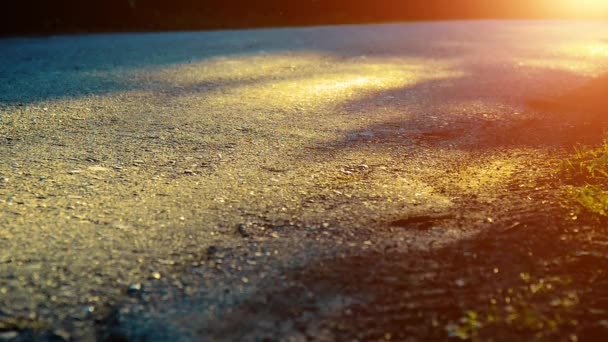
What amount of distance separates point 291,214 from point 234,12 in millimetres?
12295

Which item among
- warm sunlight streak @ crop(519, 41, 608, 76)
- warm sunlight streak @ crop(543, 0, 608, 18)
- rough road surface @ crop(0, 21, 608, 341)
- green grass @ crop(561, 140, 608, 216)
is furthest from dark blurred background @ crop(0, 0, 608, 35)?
green grass @ crop(561, 140, 608, 216)

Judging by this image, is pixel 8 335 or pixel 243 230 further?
pixel 243 230

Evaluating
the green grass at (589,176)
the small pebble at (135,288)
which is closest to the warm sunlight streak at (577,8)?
the green grass at (589,176)

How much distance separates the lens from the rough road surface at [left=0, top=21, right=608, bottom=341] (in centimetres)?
204

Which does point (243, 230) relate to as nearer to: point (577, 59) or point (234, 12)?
point (577, 59)

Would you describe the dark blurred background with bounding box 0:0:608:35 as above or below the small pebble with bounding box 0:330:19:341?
above

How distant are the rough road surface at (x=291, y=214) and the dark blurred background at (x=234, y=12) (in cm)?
582

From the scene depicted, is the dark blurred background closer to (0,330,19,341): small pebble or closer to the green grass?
the green grass

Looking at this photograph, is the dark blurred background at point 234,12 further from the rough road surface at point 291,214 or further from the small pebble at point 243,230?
the small pebble at point 243,230

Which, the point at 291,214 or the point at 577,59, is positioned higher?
the point at 577,59

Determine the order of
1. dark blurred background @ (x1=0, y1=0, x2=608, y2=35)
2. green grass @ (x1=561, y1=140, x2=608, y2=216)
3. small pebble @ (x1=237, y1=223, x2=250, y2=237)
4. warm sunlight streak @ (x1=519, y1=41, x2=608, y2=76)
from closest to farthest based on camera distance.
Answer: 1. small pebble @ (x1=237, y1=223, x2=250, y2=237)
2. green grass @ (x1=561, y1=140, x2=608, y2=216)
3. warm sunlight streak @ (x1=519, y1=41, x2=608, y2=76)
4. dark blurred background @ (x1=0, y1=0, x2=608, y2=35)

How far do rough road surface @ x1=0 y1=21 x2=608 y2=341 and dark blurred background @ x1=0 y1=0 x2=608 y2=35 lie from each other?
19.1 feet

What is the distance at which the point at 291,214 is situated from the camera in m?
2.83

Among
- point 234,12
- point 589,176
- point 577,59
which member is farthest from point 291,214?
→ point 234,12
